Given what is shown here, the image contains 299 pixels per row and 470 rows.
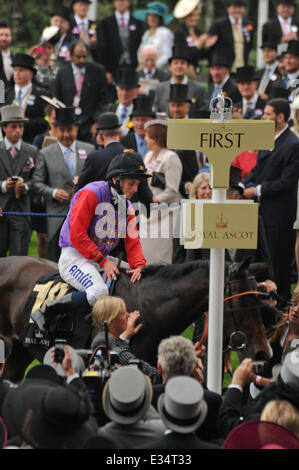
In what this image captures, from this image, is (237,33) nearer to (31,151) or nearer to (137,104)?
(137,104)

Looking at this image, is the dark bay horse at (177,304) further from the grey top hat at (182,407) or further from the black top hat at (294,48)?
the black top hat at (294,48)

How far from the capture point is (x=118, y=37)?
52.2 ft

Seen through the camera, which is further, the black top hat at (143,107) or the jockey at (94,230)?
the black top hat at (143,107)

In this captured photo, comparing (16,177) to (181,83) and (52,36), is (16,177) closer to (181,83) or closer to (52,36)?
(181,83)

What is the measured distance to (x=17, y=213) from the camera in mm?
9172

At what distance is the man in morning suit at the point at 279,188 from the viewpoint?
9.27 m

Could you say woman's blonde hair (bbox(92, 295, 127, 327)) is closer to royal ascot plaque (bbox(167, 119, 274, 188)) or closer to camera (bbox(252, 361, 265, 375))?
camera (bbox(252, 361, 265, 375))

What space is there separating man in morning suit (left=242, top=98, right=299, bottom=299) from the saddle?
3400 mm

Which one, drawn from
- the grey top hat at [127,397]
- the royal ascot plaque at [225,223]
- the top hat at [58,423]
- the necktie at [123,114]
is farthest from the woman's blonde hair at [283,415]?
the necktie at [123,114]

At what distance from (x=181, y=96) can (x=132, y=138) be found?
112cm

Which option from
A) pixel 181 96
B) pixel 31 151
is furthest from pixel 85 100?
pixel 31 151

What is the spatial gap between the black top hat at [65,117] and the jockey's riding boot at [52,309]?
3.82 meters

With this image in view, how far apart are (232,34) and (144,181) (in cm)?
768

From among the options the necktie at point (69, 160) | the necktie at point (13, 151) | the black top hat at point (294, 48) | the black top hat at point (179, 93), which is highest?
the black top hat at point (294, 48)
